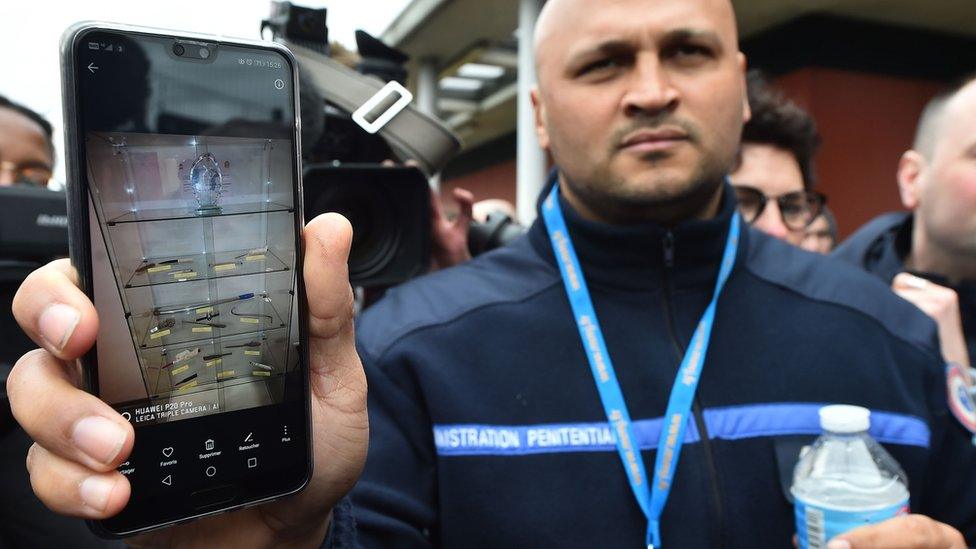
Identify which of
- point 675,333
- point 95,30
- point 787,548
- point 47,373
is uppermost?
point 95,30

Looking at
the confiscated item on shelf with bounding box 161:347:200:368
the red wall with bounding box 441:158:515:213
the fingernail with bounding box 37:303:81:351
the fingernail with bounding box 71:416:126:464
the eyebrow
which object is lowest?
the red wall with bounding box 441:158:515:213

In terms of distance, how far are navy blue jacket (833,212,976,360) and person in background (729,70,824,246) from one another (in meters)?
0.18

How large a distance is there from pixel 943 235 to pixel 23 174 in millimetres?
2163

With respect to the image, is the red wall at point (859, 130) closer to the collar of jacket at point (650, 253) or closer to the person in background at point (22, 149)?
the collar of jacket at point (650, 253)

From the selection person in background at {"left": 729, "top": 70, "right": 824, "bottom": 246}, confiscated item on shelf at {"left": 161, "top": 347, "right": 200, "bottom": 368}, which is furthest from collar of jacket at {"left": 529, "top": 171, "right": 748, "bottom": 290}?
person in background at {"left": 729, "top": 70, "right": 824, "bottom": 246}

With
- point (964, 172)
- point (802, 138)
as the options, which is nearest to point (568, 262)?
point (964, 172)

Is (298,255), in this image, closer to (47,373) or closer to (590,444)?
(47,373)

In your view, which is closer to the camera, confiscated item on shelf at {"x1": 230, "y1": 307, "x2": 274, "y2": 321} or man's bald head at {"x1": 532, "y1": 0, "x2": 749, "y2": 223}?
confiscated item on shelf at {"x1": 230, "y1": 307, "x2": 274, "y2": 321}

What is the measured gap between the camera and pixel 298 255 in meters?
0.66

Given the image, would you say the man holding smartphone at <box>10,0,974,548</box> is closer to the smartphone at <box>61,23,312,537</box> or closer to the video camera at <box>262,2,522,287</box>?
the video camera at <box>262,2,522,287</box>

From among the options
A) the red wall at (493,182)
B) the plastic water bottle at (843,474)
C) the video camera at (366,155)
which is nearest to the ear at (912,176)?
the plastic water bottle at (843,474)

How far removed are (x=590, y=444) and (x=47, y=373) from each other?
2.45ft

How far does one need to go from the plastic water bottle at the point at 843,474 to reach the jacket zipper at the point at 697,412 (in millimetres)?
107

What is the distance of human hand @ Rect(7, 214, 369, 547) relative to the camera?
533 millimetres
